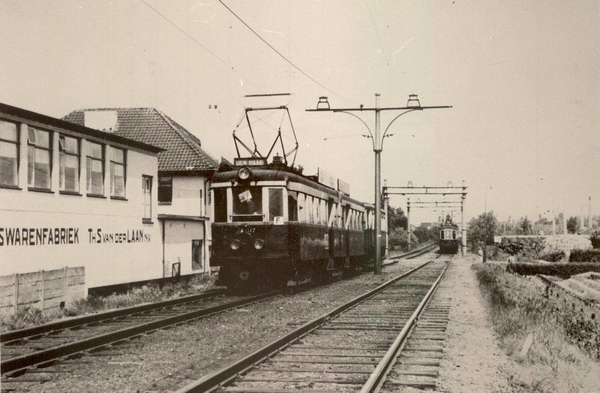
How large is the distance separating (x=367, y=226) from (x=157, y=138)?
10239mm

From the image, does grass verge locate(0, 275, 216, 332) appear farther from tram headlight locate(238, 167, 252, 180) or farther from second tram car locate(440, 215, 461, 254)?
second tram car locate(440, 215, 461, 254)

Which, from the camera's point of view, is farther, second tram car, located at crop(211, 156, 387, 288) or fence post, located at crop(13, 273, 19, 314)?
second tram car, located at crop(211, 156, 387, 288)

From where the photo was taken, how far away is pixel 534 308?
13523mm

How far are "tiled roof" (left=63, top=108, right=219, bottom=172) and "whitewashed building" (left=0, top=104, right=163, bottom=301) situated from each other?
664cm

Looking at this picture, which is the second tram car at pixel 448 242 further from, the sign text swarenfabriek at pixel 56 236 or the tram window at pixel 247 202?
the tram window at pixel 247 202

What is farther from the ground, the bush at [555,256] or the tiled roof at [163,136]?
the tiled roof at [163,136]

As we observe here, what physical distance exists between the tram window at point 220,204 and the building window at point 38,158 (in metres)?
4.07

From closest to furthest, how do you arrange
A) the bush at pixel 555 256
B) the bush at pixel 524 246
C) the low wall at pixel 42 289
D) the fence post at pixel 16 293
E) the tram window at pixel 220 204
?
the low wall at pixel 42 289, the fence post at pixel 16 293, the tram window at pixel 220 204, the bush at pixel 555 256, the bush at pixel 524 246

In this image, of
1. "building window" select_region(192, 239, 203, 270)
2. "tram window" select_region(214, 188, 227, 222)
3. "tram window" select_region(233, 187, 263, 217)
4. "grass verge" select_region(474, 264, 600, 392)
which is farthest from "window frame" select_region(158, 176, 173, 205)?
"grass verge" select_region(474, 264, 600, 392)

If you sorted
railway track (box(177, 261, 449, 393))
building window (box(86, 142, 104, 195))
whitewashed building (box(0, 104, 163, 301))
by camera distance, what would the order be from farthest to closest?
building window (box(86, 142, 104, 195)), whitewashed building (box(0, 104, 163, 301)), railway track (box(177, 261, 449, 393))

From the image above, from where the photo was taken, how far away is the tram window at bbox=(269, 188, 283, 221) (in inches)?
685

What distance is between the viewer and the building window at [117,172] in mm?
20114

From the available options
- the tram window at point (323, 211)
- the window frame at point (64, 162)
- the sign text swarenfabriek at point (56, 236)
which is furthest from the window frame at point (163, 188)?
the window frame at point (64, 162)

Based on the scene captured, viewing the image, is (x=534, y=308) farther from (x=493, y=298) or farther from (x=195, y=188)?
(x=195, y=188)
